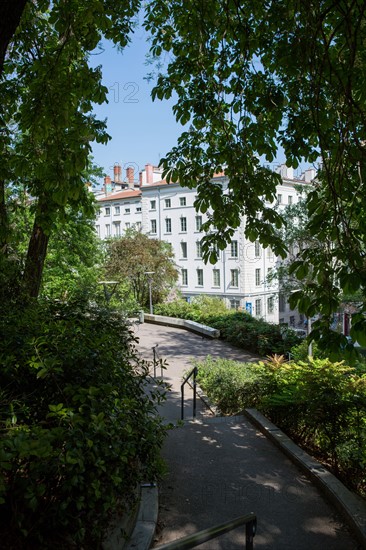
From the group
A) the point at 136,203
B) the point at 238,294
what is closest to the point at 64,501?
the point at 238,294

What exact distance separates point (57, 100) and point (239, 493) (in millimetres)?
4723

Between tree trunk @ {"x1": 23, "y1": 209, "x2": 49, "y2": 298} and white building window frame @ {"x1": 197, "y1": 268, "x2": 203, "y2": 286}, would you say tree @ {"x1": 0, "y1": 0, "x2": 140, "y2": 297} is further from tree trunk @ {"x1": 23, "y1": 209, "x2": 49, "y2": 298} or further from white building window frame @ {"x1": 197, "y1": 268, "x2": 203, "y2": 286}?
white building window frame @ {"x1": 197, "y1": 268, "x2": 203, "y2": 286}

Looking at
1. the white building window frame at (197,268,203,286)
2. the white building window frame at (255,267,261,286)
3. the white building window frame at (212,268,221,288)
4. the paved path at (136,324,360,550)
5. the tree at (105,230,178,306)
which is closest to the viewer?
the paved path at (136,324,360,550)

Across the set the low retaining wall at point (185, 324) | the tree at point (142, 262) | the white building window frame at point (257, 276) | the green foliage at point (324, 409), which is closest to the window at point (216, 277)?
the white building window frame at point (257, 276)

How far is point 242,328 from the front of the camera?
18.9 m

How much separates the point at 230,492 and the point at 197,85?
17.1 ft

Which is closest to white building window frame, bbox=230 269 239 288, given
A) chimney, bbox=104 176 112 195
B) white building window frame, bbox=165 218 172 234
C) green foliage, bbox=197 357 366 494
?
white building window frame, bbox=165 218 172 234

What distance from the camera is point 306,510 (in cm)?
429

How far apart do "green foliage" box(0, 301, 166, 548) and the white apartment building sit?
98.3 feet

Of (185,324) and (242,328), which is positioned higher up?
(242,328)

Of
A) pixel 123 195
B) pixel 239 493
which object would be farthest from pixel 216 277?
pixel 239 493

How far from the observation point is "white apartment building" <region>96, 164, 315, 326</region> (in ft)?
122

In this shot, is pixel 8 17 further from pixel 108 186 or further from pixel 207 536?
pixel 108 186

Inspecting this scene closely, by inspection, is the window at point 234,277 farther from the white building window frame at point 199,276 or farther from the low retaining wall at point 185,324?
the low retaining wall at point 185,324
